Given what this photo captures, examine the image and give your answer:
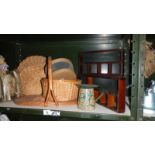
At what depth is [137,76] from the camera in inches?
26.1

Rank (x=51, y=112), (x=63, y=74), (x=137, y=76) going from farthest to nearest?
(x=63, y=74) → (x=51, y=112) → (x=137, y=76)

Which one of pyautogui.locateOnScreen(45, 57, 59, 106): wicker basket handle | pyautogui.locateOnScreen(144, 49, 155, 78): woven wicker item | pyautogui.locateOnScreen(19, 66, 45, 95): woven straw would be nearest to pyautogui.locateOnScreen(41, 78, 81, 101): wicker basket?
pyautogui.locateOnScreen(45, 57, 59, 106): wicker basket handle

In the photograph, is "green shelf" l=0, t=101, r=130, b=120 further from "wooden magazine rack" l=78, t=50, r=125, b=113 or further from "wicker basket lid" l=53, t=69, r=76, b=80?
"wicker basket lid" l=53, t=69, r=76, b=80

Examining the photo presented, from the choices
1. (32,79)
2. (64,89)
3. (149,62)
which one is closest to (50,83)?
(64,89)

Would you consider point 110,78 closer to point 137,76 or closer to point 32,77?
point 137,76

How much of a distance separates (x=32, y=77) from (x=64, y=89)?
0.23 metres

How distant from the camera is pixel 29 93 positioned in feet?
3.28

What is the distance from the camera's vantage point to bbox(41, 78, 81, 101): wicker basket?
2.71ft

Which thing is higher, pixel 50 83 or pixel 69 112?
pixel 50 83

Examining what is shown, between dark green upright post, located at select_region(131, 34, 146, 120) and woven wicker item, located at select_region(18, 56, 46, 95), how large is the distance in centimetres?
49

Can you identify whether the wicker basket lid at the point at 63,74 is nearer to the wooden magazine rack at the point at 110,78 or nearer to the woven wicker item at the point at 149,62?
the wooden magazine rack at the point at 110,78

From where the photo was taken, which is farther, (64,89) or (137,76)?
(64,89)

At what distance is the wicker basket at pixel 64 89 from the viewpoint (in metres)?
0.82
